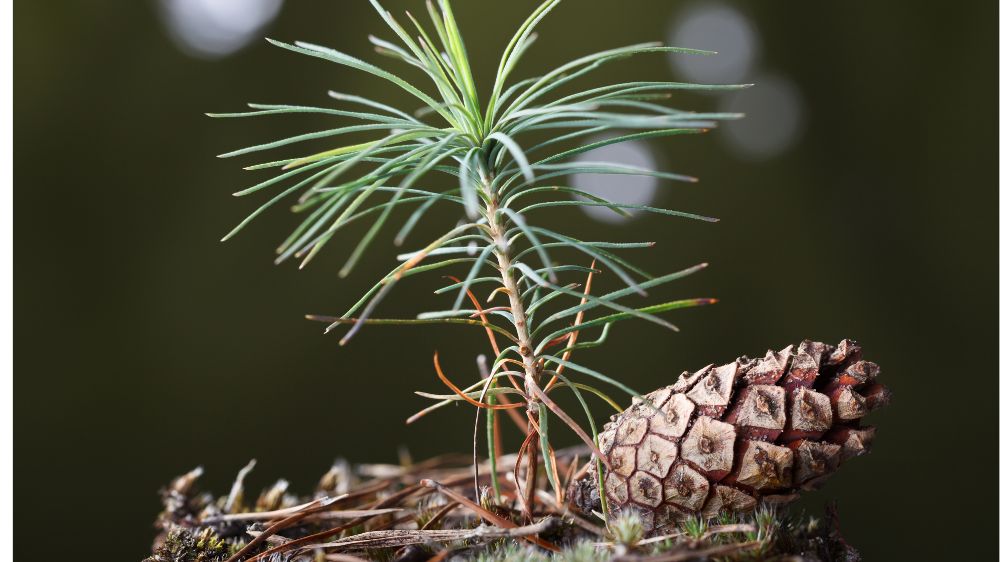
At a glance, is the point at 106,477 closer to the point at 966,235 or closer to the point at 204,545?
the point at 204,545

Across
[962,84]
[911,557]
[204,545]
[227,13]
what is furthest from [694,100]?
[204,545]

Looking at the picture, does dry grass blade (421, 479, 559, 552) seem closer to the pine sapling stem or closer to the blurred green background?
the pine sapling stem

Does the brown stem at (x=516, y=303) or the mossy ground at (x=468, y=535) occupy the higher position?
the brown stem at (x=516, y=303)

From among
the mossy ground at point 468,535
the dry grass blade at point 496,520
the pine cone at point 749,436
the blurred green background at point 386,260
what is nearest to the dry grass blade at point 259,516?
the mossy ground at point 468,535

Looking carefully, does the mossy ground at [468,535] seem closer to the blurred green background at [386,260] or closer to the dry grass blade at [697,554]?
the dry grass blade at [697,554]

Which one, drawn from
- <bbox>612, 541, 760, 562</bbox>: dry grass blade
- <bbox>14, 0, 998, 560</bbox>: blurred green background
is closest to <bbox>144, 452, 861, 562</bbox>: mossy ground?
<bbox>612, 541, 760, 562</bbox>: dry grass blade
